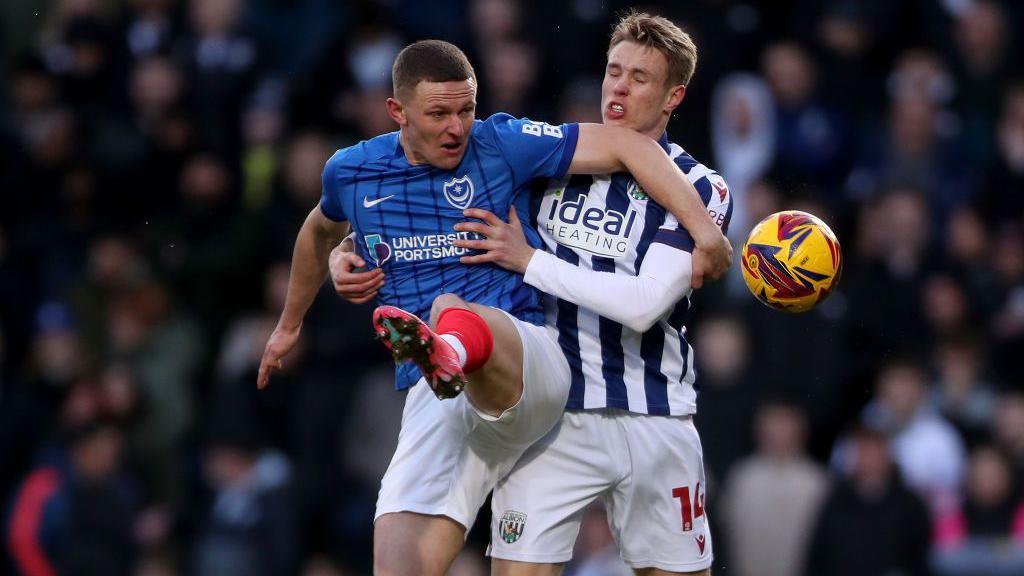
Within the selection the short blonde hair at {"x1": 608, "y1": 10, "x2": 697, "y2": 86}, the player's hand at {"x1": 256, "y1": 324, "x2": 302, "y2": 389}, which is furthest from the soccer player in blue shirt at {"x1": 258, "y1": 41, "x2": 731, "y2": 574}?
the player's hand at {"x1": 256, "y1": 324, "x2": 302, "y2": 389}

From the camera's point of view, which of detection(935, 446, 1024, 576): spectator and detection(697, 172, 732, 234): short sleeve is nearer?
detection(697, 172, 732, 234): short sleeve

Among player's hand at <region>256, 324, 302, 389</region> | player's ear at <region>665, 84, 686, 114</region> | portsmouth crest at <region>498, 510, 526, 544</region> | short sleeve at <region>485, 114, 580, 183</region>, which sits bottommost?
portsmouth crest at <region>498, 510, 526, 544</region>

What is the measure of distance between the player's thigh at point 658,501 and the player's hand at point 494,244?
2.38 feet

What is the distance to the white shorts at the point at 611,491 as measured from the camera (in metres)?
5.89

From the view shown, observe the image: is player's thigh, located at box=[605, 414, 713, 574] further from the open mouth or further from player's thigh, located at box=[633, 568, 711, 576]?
the open mouth

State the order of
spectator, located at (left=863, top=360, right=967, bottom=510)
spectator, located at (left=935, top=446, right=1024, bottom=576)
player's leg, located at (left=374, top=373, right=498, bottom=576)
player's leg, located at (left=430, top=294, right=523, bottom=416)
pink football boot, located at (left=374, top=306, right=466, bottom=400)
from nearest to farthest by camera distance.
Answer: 1. pink football boot, located at (left=374, top=306, right=466, bottom=400)
2. player's leg, located at (left=430, top=294, right=523, bottom=416)
3. player's leg, located at (left=374, top=373, right=498, bottom=576)
4. spectator, located at (left=935, top=446, right=1024, bottom=576)
5. spectator, located at (left=863, top=360, right=967, bottom=510)

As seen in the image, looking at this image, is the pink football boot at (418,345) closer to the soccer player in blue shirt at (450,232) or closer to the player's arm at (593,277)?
the soccer player in blue shirt at (450,232)

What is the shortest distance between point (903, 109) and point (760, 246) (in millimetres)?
5287

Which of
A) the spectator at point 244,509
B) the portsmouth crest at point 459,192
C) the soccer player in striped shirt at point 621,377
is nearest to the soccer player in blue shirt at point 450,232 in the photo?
the portsmouth crest at point 459,192

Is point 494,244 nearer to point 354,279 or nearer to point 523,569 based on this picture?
point 354,279

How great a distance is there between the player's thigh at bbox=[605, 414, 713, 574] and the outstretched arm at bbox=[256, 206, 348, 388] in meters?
1.25

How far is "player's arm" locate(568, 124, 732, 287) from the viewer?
18.8ft

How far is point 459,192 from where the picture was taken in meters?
5.77

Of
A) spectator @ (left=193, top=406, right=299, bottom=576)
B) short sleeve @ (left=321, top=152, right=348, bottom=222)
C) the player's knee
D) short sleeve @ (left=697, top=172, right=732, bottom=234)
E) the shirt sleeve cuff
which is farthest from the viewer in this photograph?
spectator @ (left=193, top=406, right=299, bottom=576)
